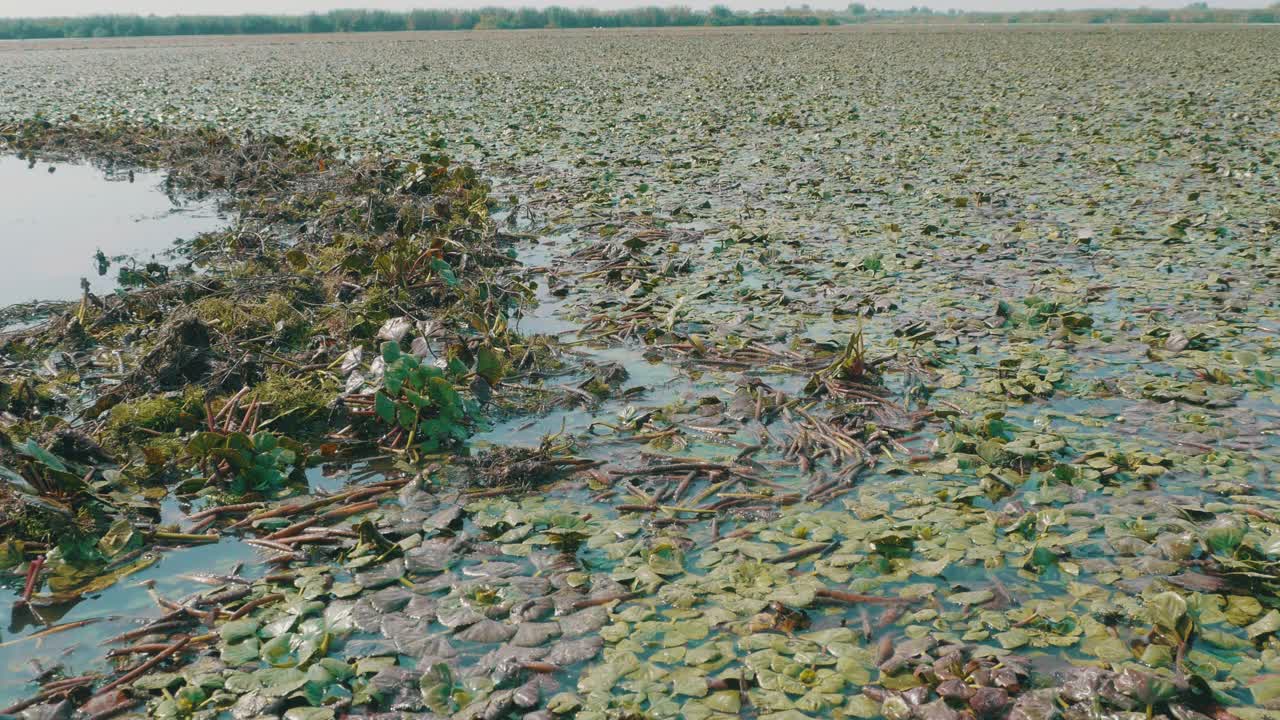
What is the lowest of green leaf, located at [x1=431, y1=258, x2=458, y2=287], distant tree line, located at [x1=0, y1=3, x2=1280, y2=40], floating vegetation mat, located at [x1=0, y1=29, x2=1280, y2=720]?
floating vegetation mat, located at [x1=0, y1=29, x2=1280, y2=720]

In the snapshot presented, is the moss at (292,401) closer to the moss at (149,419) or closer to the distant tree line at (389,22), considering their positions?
the moss at (149,419)

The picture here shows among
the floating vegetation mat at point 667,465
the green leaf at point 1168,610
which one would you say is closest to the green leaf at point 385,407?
the floating vegetation mat at point 667,465

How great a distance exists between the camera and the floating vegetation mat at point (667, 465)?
2.54 metres

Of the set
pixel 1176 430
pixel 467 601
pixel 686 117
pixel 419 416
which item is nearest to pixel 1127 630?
pixel 1176 430

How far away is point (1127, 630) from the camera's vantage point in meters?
2.63

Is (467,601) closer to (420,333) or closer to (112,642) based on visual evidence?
(112,642)

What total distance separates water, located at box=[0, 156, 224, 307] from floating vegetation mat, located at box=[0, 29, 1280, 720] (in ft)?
3.47

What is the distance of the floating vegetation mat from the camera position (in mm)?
2543

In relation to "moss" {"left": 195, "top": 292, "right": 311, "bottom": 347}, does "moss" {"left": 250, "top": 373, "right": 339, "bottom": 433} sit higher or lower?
lower

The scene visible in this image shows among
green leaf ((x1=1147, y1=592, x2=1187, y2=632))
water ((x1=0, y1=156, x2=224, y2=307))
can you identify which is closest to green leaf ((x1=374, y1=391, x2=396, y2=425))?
Result: green leaf ((x1=1147, y1=592, x2=1187, y2=632))

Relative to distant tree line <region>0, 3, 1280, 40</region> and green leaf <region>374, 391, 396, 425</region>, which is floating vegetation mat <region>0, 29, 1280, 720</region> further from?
distant tree line <region>0, 3, 1280, 40</region>

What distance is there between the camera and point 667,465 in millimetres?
3746

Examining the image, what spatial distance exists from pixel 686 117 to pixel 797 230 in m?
8.51

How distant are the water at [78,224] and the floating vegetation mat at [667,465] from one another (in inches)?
41.6
